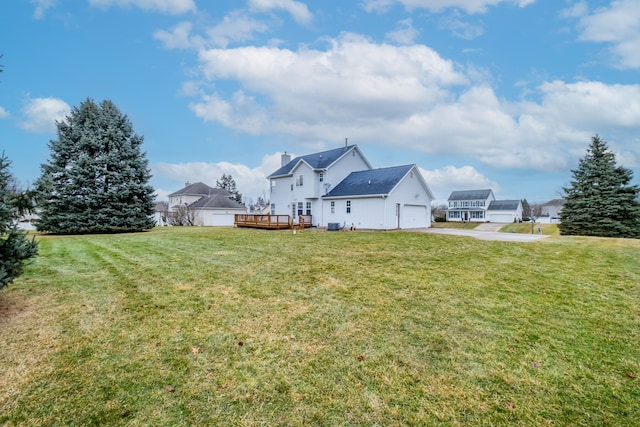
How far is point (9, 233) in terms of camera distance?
481 cm

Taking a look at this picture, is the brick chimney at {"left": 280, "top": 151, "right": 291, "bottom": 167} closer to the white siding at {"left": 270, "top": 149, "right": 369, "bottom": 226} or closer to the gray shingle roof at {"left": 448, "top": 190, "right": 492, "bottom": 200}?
the white siding at {"left": 270, "top": 149, "right": 369, "bottom": 226}

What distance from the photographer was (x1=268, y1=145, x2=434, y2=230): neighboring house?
2203cm

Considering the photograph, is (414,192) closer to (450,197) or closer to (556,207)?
(450,197)

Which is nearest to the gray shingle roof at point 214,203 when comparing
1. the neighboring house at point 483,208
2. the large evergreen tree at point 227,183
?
the large evergreen tree at point 227,183

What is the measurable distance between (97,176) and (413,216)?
24.1 metres

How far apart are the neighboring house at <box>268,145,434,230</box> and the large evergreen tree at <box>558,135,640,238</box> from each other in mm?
13514

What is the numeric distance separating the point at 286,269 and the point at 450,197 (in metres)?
66.7

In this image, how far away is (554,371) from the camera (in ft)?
12.1

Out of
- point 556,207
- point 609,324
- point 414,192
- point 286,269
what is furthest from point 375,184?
point 556,207

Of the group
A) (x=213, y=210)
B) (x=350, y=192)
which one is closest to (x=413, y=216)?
(x=350, y=192)

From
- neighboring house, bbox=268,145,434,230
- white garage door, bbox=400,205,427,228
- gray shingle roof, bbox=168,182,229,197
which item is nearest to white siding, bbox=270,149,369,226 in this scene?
neighboring house, bbox=268,145,434,230

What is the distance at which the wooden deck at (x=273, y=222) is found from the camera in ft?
79.5

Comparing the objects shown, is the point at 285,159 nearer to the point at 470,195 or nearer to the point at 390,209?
the point at 390,209

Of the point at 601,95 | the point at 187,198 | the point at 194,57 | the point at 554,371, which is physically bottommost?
the point at 554,371
